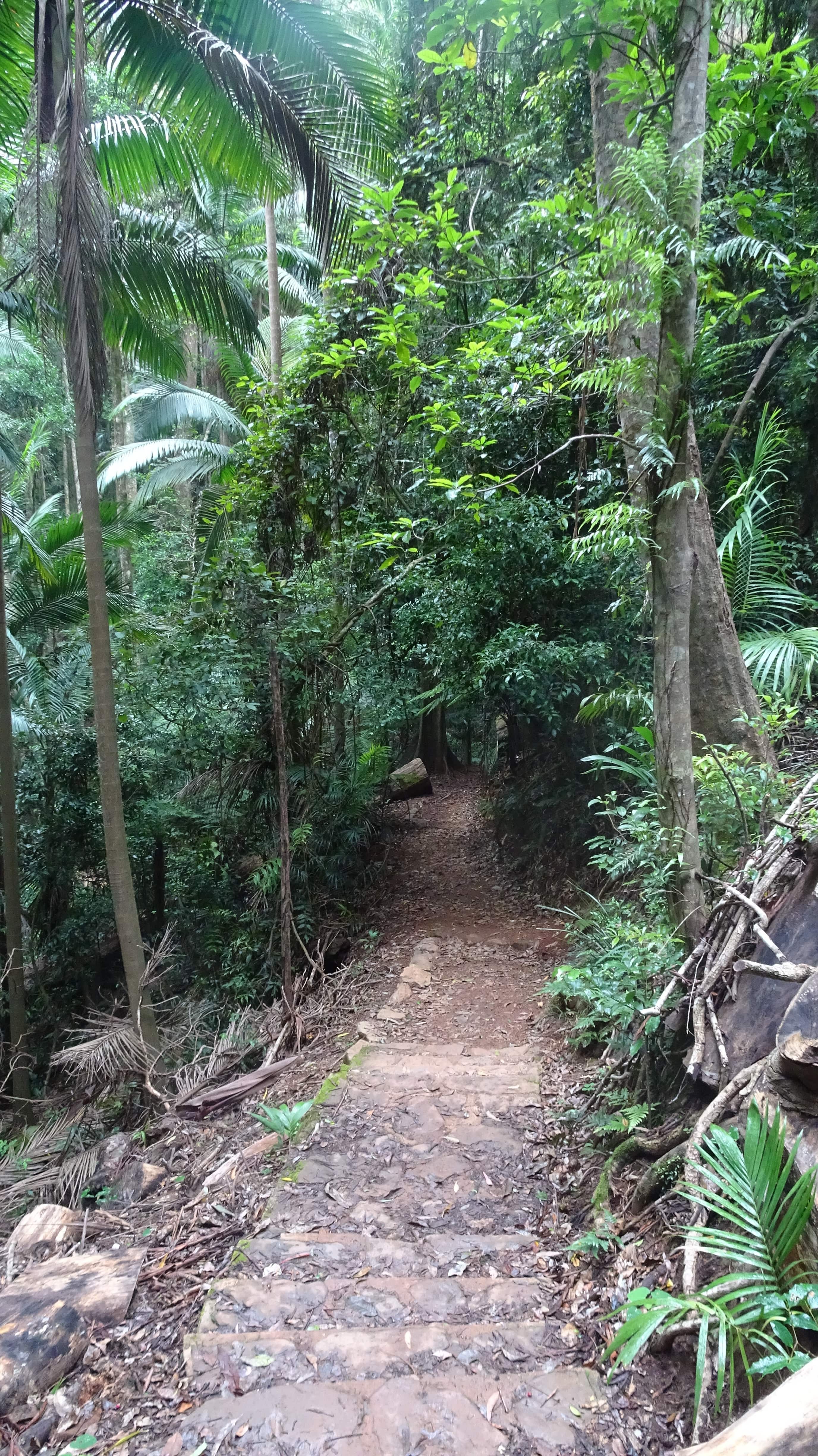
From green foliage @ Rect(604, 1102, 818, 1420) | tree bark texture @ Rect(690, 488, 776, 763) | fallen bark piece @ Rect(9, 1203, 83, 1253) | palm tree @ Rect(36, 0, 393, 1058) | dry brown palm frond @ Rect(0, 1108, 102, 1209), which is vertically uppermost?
palm tree @ Rect(36, 0, 393, 1058)

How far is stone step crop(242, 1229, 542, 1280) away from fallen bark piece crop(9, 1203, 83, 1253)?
1240 mm

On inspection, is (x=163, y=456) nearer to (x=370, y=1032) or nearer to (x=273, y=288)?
(x=273, y=288)

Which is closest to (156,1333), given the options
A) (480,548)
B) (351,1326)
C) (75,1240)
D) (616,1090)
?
(351,1326)

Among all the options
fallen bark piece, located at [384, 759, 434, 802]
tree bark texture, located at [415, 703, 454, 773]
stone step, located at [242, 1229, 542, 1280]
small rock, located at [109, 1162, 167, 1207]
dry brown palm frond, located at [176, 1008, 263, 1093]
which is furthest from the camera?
tree bark texture, located at [415, 703, 454, 773]

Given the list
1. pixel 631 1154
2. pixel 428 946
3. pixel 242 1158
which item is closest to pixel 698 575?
pixel 631 1154

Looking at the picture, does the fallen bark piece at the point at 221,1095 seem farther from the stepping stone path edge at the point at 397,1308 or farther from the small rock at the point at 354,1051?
the stepping stone path edge at the point at 397,1308

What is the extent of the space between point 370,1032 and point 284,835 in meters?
1.71

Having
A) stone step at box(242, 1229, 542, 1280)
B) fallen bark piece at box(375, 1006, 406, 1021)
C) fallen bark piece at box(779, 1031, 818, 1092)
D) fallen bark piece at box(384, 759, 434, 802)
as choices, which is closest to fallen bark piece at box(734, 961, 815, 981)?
fallen bark piece at box(779, 1031, 818, 1092)

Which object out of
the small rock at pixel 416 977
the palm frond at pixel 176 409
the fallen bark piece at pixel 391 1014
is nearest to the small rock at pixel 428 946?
the small rock at pixel 416 977

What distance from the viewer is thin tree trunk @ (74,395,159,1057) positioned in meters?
5.36

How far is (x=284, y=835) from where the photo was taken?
6129mm

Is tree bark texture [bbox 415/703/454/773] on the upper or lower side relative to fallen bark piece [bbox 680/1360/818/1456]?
upper

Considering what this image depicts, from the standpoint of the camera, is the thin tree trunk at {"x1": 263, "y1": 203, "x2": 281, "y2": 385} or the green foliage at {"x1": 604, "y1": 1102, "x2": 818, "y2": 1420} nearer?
the green foliage at {"x1": 604, "y1": 1102, "x2": 818, "y2": 1420}

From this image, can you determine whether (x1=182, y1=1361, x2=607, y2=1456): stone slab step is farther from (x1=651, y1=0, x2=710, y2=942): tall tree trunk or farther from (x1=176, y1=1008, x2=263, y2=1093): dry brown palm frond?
(x1=176, y1=1008, x2=263, y2=1093): dry brown palm frond
